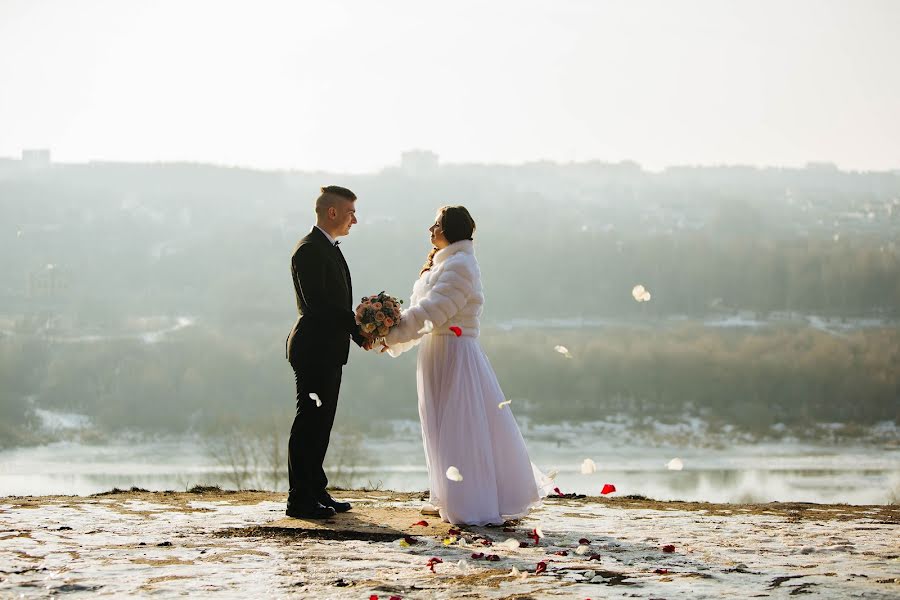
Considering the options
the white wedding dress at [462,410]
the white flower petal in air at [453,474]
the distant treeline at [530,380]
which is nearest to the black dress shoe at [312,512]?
the white wedding dress at [462,410]

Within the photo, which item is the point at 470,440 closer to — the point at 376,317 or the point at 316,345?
the point at 376,317

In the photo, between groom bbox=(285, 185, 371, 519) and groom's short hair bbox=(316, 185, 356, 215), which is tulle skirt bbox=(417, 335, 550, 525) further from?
groom's short hair bbox=(316, 185, 356, 215)

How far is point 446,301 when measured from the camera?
7.53 metres

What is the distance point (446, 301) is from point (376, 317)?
52 centimetres

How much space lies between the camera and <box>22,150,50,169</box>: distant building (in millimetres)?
→ 115562

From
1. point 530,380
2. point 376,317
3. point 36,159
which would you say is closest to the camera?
point 376,317

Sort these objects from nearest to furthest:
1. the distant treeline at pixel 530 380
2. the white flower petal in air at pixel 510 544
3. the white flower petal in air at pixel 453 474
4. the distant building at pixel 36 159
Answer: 1. the white flower petal in air at pixel 510 544
2. the white flower petal in air at pixel 453 474
3. the distant treeline at pixel 530 380
4. the distant building at pixel 36 159

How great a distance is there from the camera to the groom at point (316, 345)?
7.52 m

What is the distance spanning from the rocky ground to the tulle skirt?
0.20 m

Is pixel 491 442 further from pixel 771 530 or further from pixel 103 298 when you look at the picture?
pixel 103 298

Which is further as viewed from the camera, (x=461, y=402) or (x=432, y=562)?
(x=461, y=402)

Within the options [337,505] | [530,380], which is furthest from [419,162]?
[337,505]

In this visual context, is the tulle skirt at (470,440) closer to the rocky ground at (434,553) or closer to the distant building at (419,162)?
the rocky ground at (434,553)

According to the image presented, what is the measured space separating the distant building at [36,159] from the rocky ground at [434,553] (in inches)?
4538
